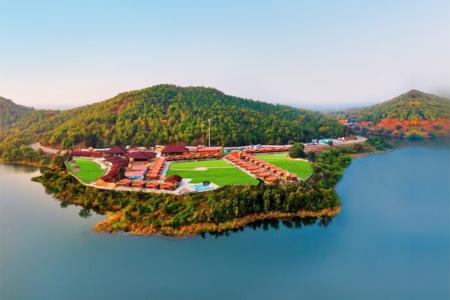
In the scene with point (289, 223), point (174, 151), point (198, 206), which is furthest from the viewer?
point (174, 151)

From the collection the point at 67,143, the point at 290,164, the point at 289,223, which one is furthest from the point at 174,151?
the point at 289,223

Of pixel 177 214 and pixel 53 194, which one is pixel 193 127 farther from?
pixel 177 214

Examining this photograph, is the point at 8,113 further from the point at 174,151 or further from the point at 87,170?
the point at 174,151

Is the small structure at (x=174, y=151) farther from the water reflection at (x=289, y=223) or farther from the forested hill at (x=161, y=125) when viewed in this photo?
the water reflection at (x=289, y=223)

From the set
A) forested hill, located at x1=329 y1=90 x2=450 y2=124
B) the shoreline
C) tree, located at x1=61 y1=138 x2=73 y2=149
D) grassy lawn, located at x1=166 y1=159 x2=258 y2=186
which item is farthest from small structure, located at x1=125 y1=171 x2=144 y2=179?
forested hill, located at x1=329 y1=90 x2=450 y2=124

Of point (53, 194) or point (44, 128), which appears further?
point (44, 128)

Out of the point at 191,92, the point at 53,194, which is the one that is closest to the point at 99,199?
the point at 53,194
